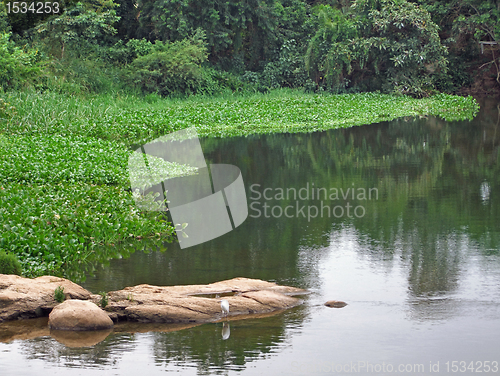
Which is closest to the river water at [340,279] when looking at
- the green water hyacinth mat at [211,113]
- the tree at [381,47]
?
the green water hyacinth mat at [211,113]

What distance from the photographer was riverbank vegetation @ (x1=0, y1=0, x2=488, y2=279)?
11.2 metres

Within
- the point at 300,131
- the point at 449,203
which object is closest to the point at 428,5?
the point at 300,131

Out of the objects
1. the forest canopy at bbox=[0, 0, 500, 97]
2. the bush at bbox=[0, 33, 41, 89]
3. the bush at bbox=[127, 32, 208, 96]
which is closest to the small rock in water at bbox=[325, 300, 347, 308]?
the bush at bbox=[0, 33, 41, 89]

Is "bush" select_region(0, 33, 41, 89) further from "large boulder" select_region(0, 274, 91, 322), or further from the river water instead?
"large boulder" select_region(0, 274, 91, 322)

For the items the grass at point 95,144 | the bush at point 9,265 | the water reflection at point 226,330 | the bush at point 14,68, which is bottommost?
the water reflection at point 226,330

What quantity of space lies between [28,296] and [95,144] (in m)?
8.73

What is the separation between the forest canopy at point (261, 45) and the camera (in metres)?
27.5

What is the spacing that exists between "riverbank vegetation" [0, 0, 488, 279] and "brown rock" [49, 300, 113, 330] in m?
2.64

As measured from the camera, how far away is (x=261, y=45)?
3462 centimetres

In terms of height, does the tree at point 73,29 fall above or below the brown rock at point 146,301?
above

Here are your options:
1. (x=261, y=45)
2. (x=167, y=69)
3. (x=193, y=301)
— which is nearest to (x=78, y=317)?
(x=193, y=301)

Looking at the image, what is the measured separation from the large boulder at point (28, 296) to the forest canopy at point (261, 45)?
59.0 feet

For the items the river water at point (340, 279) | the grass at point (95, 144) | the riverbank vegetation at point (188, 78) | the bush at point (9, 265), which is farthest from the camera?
the riverbank vegetation at point (188, 78)

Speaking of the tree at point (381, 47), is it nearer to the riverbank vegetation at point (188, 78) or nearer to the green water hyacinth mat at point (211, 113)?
the riverbank vegetation at point (188, 78)
